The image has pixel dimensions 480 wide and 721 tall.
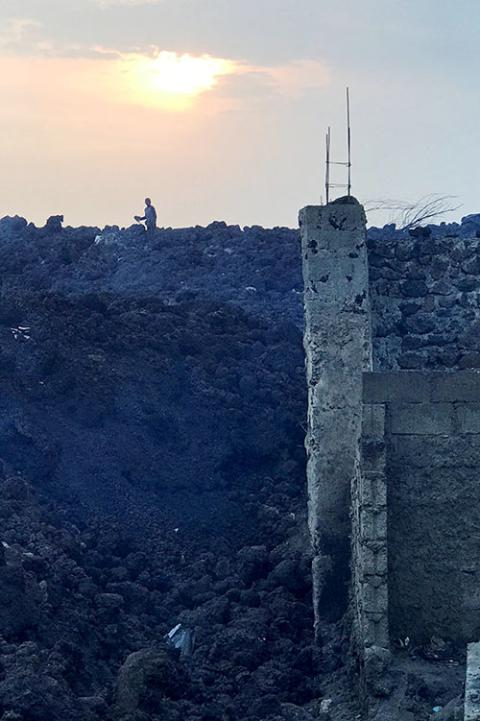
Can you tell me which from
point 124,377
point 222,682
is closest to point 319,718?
point 222,682

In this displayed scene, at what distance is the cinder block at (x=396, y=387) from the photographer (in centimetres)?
849

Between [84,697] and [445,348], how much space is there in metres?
3.95

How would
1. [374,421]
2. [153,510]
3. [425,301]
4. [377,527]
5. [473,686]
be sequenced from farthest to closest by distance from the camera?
[153,510] < [425,301] < [374,421] < [377,527] < [473,686]

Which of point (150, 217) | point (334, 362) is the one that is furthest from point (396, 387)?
point (150, 217)

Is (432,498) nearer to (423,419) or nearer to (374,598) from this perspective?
(423,419)

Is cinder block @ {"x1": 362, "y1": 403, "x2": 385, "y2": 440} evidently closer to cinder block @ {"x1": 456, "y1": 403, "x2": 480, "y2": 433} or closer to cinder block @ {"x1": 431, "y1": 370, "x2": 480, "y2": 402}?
cinder block @ {"x1": 431, "y1": 370, "x2": 480, "y2": 402}

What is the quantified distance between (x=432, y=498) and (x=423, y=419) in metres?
0.52

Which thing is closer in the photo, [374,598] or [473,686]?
[473,686]

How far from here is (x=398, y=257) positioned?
10.1m

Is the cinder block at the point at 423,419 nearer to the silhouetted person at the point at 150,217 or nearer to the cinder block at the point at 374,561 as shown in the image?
the cinder block at the point at 374,561

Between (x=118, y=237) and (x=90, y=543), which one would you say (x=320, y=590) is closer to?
(x=90, y=543)

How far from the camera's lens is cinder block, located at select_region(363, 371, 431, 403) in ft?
27.9

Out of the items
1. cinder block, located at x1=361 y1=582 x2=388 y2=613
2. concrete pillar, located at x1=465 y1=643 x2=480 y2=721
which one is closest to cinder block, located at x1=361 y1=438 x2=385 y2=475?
cinder block, located at x1=361 y1=582 x2=388 y2=613

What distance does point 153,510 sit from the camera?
1223cm
